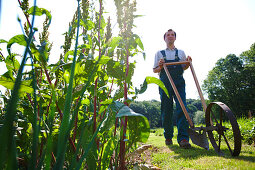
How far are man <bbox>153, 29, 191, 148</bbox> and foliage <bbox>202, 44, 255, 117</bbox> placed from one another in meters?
24.2

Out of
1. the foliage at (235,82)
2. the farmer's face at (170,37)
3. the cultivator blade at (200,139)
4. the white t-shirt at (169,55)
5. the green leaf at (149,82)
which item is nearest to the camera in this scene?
the green leaf at (149,82)

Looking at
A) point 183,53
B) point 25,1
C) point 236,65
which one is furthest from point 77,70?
point 236,65

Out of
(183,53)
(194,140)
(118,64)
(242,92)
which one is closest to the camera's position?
(118,64)

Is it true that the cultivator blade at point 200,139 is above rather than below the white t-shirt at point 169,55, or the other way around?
below

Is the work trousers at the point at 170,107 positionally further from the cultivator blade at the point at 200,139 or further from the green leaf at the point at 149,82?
the green leaf at the point at 149,82

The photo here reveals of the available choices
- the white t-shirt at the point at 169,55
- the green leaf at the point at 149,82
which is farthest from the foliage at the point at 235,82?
the green leaf at the point at 149,82

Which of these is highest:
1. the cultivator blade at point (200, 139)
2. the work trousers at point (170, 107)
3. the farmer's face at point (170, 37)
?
the farmer's face at point (170, 37)

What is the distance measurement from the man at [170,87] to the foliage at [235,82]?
24211 mm

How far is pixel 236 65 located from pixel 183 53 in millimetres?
28809

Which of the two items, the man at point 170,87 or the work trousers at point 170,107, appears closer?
the man at point 170,87

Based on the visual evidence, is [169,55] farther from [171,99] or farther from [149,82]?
[149,82]

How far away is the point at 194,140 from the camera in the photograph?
105 inches

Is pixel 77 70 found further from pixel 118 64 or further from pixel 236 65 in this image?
pixel 236 65

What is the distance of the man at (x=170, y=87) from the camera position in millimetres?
3080
